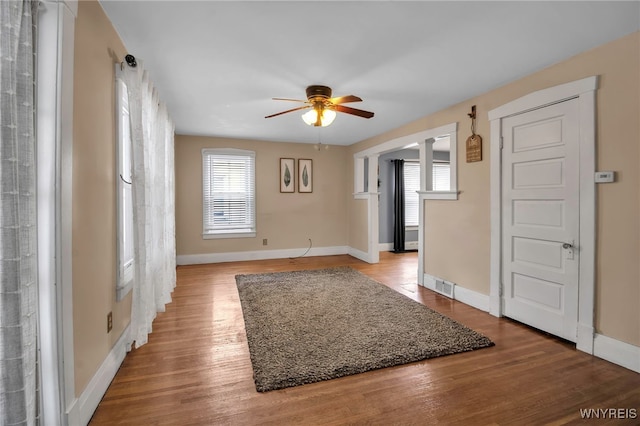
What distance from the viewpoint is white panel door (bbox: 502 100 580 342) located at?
251cm

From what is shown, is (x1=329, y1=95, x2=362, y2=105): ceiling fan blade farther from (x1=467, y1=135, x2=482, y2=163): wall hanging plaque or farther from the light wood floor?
the light wood floor

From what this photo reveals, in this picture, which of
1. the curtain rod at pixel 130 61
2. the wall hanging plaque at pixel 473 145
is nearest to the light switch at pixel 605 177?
the wall hanging plaque at pixel 473 145

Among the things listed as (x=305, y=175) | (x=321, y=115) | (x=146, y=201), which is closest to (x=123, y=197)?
(x=146, y=201)

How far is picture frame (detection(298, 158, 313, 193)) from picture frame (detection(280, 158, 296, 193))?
0.13 metres

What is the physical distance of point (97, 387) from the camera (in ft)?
5.84

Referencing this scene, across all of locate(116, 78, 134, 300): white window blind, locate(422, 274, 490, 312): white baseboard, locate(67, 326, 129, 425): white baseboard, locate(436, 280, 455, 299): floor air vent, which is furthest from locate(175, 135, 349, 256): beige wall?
locate(67, 326, 129, 425): white baseboard

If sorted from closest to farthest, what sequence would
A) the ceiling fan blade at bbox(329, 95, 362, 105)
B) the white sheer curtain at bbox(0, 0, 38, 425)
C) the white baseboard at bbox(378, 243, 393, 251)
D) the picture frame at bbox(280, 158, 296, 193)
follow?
1. the white sheer curtain at bbox(0, 0, 38, 425)
2. the ceiling fan blade at bbox(329, 95, 362, 105)
3. the picture frame at bbox(280, 158, 296, 193)
4. the white baseboard at bbox(378, 243, 393, 251)

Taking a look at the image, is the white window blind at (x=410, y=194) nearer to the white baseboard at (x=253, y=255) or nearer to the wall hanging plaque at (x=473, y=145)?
the white baseboard at (x=253, y=255)

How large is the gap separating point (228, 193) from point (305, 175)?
162 cm

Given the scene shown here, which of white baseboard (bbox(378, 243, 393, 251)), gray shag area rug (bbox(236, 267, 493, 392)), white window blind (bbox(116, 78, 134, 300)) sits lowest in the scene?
gray shag area rug (bbox(236, 267, 493, 392))

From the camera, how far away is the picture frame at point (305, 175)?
248 inches

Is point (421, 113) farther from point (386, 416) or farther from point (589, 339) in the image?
point (386, 416)

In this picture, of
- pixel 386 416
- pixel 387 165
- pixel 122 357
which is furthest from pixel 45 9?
pixel 387 165

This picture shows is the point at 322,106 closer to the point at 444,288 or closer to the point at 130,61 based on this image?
the point at 130,61
